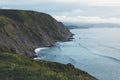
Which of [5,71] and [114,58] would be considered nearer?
[5,71]

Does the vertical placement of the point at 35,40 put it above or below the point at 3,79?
below

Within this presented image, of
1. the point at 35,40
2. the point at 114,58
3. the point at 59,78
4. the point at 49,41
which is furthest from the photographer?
the point at 49,41

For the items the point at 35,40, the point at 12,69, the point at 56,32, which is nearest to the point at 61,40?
the point at 56,32

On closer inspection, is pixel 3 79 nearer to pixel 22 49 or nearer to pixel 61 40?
pixel 22 49

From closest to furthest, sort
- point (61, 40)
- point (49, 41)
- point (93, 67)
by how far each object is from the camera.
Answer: point (93, 67)
point (49, 41)
point (61, 40)

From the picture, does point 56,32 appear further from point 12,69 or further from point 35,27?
point 12,69

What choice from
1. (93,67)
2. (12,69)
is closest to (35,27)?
(93,67)
